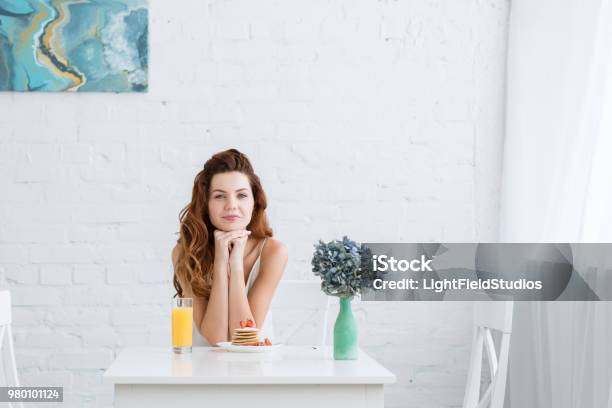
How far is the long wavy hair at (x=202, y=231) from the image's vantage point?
2.29m

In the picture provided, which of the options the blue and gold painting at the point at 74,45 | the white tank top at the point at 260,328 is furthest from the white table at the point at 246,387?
the blue and gold painting at the point at 74,45

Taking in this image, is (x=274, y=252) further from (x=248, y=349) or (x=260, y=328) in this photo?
(x=248, y=349)

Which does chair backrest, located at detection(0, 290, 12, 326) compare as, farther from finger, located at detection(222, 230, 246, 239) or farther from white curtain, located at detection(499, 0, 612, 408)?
white curtain, located at detection(499, 0, 612, 408)

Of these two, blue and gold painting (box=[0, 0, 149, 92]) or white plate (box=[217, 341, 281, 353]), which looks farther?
blue and gold painting (box=[0, 0, 149, 92])

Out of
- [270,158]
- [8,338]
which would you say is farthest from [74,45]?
[8,338]

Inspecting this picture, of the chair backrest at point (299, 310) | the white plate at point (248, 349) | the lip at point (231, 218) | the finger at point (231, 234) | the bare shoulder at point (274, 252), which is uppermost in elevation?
the lip at point (231, 218)

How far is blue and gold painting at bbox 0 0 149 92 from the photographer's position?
292 centimetres

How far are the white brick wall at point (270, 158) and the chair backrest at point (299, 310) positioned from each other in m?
0.13

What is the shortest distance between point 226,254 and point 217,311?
15 cm

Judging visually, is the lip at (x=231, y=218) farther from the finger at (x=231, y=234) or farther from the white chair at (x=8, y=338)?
the white chair at (x=8, y=338)

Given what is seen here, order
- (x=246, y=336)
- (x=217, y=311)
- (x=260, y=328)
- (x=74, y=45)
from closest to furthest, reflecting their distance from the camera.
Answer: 1. (x=246, y=336)
2. (x=217, y=311)
3. (x=260, y=328)
4. (x=74, y=45)

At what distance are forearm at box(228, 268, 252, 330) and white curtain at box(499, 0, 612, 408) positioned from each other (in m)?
0.91

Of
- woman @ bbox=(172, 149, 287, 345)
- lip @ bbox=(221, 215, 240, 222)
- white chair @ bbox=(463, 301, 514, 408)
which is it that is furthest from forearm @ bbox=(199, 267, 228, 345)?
white chair @ bbox=(463, 301, 514, 408)

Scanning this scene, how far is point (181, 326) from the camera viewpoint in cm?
186
